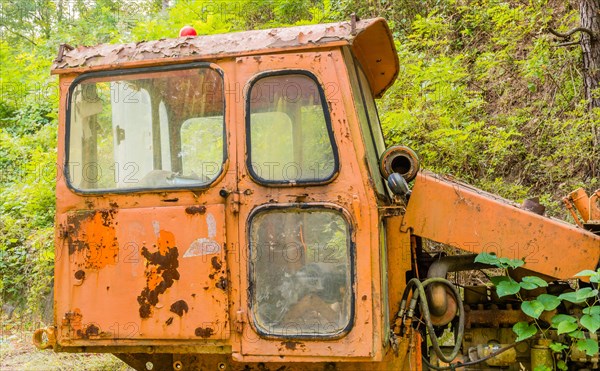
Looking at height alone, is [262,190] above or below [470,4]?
below

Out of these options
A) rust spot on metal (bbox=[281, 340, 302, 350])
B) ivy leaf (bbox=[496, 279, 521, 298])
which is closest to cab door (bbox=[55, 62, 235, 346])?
rust spot on metal (bbox=[281, 340, 302, 350])

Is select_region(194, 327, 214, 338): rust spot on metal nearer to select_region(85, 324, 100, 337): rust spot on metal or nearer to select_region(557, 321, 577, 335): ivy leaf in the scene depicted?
select_region(85, 324, 100, 337): rust spot on metal

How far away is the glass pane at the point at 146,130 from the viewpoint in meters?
3.18

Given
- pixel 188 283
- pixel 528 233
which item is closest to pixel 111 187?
pixel 188 283

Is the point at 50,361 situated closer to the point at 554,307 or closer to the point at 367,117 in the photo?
the point at 367,117

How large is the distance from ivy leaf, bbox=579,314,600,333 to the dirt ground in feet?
13.0

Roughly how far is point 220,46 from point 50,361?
4.42 meters

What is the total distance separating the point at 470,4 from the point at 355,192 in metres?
6.45

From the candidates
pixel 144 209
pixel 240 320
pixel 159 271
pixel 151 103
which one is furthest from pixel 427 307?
pixel 151 103

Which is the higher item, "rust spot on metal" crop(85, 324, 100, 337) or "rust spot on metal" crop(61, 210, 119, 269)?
"rust spot on metal" crop(61, 210, 119, 269)

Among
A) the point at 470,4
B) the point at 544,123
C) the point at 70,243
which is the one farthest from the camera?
the point at 470,4

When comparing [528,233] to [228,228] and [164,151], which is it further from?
[164,151]

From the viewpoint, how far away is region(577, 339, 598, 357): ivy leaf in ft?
10.1

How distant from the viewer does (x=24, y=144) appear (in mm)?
11562
